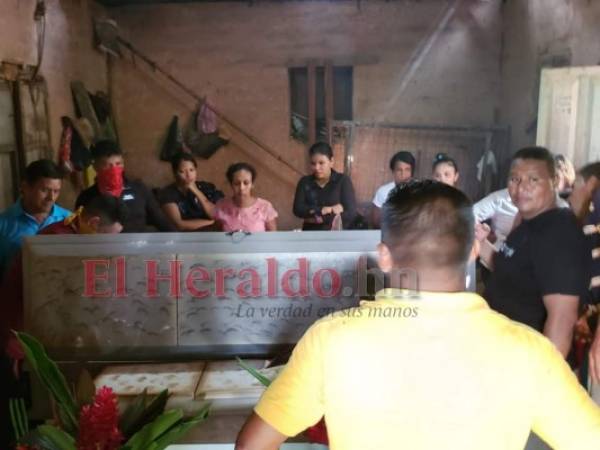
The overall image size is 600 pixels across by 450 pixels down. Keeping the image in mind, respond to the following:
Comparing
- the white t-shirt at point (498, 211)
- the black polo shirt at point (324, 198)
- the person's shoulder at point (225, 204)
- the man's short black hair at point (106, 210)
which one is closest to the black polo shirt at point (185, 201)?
the person's shoulder at point (225, 204)

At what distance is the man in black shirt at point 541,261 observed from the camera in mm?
1305

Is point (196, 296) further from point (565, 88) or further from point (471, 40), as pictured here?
point (471, 40)

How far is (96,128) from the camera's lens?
14.6 ft

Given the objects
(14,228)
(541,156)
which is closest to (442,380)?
(541,156)

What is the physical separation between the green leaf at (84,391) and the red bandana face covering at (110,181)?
1.41 meters

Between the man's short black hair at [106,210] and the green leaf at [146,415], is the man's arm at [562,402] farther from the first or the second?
the man's short black hair at [106,210]

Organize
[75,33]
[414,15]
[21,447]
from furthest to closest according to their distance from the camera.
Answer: [414,15] < [75,33] < [21,447]

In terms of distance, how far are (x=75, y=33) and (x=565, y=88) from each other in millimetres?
3513

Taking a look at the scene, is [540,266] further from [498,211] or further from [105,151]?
[105,151]

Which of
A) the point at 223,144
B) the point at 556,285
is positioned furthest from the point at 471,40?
the point at 556,285

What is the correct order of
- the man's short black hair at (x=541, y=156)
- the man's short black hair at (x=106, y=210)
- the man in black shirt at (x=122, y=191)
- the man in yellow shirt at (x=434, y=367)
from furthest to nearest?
1. the man in black shirt at (x=122, y=191)
2. the man's short black hair at (x=106, y=210)
3. the man's short black hair at (x=541, y=156)
4. the man in yellow shirt at (x=434, y=367)

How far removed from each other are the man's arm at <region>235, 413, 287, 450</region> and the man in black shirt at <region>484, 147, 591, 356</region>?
829 mm

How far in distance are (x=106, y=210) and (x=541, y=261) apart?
49.3 inches

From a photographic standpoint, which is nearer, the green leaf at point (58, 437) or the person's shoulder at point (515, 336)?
the person's shoulder at point (515, 336)
